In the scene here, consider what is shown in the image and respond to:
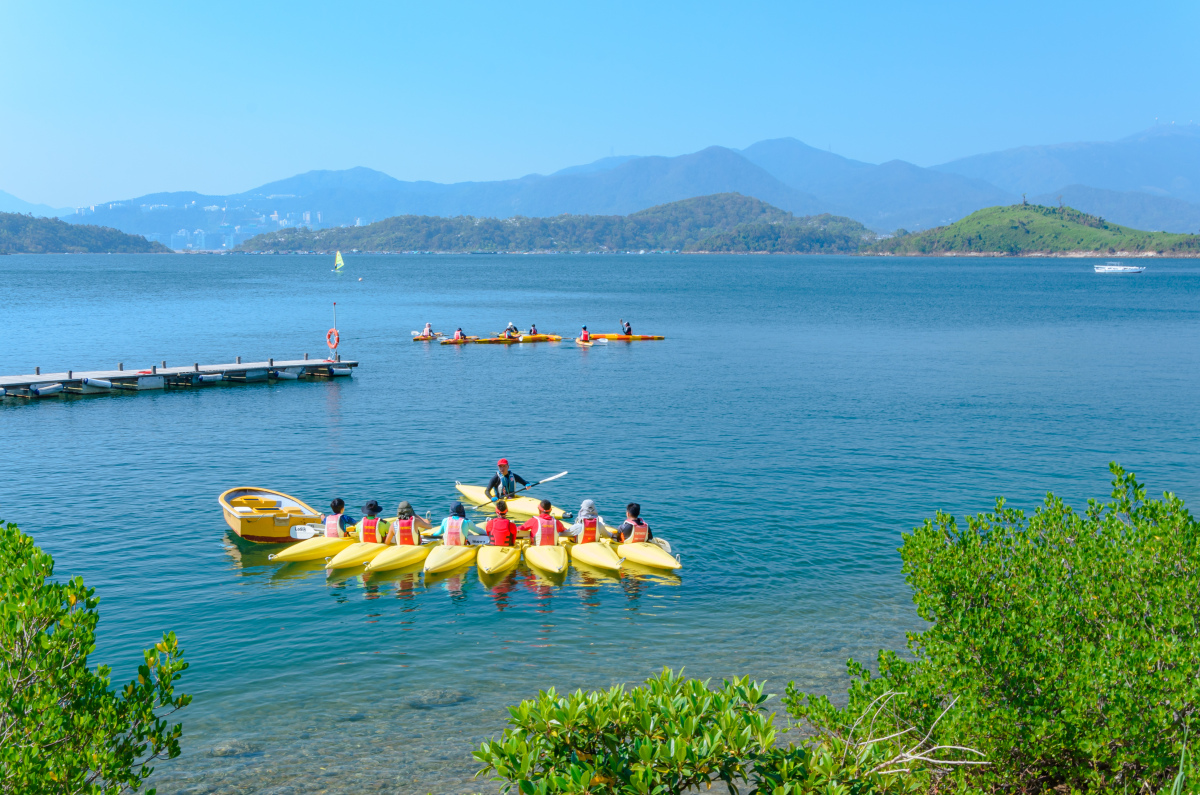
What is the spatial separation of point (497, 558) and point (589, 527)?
9.18 ft

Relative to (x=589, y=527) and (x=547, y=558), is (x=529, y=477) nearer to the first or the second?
(x=589, y=527)

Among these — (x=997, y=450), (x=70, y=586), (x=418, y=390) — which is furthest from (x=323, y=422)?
(x=70, y=586)

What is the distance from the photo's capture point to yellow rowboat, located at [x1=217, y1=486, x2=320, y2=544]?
25828 mm

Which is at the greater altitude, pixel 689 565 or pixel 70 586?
pixel 70 586

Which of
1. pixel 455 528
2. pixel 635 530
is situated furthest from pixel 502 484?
pixel 635 530

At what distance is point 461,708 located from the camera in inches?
662

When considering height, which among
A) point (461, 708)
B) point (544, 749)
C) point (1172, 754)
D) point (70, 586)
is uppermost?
point (70, 586)

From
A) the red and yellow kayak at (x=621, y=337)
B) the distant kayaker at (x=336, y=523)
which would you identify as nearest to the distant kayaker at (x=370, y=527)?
the distant kayaker at (x=336, y=523)

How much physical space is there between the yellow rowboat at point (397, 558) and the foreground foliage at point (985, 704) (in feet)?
51.0

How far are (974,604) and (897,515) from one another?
18.6 m

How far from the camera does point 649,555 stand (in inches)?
947

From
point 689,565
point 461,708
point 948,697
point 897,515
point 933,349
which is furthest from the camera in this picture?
point 933,349

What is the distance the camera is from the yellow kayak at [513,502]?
1086 inches

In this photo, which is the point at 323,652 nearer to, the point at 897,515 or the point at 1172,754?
the point at 1172,754
